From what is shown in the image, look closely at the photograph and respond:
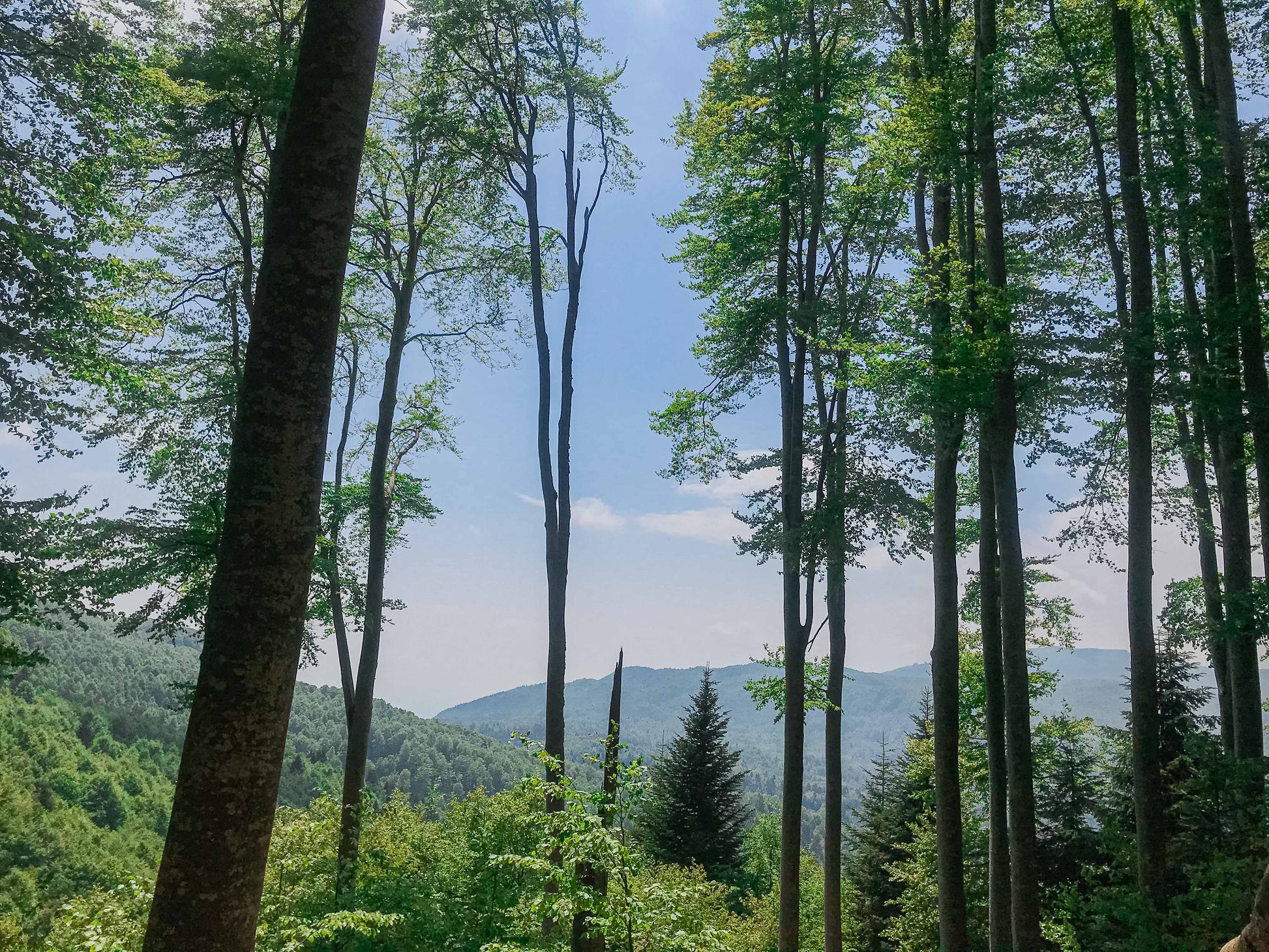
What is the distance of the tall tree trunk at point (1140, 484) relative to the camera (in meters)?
8.80

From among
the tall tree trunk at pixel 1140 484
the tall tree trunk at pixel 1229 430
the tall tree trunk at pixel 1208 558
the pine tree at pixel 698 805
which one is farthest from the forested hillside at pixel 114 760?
the tall tree trunk at pixel 1208 558

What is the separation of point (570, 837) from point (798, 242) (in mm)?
10878

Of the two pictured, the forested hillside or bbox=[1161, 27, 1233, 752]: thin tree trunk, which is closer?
bbox=[1161, 27, 1233, 752]: thin tree trunk

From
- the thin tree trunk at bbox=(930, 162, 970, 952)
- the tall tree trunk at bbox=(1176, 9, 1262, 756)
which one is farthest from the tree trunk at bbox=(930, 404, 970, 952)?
the tall tree trunk at bbox=(1176, 9, 1262, 756)

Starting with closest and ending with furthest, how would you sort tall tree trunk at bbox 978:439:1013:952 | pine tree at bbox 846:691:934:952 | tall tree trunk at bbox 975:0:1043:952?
tall tree trunk at bbox 975:0:1043:952, tall tree trunk at bbox 978:439:1013:952, pine tree at bbox 846:691:934:952

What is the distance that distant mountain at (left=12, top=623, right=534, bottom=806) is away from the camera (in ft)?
216

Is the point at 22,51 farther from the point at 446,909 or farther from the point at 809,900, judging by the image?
the point at 809,900

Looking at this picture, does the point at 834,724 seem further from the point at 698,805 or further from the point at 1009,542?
the point at 698,805

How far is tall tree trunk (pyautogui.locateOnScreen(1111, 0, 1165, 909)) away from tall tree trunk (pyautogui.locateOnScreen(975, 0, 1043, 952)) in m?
1.13

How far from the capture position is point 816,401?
15023 millimetres

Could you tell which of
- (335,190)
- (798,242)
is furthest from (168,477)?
(335,190)

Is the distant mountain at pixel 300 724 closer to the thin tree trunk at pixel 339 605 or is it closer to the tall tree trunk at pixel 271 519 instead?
the thin tree trunk at pixel 339 605

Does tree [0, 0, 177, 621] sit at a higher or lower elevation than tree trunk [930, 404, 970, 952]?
higher

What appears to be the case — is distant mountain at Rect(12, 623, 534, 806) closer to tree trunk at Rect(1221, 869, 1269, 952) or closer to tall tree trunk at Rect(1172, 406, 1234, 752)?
tall tree trunk at Rect(1172, 406, 1234, 752)
